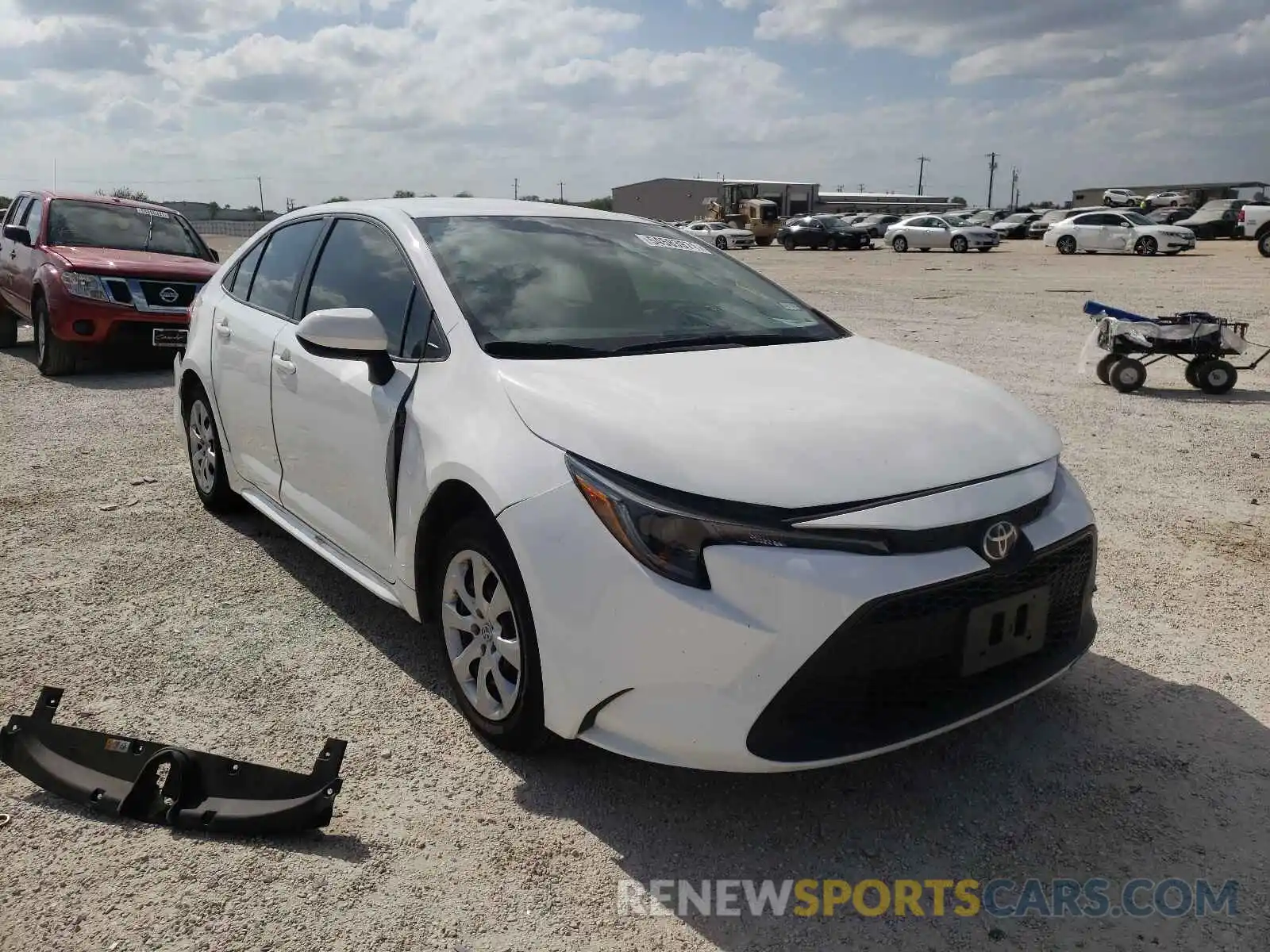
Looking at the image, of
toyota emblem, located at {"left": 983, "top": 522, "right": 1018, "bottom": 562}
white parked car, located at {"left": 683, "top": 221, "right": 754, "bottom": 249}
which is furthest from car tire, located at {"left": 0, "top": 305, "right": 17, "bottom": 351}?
white parked car, located at {"left": 683, "top": 221, "right": 754, "bottom": 249}

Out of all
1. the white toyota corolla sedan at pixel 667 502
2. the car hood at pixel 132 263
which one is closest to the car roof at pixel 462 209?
the white toyota corolla sedan at pixel 667 502

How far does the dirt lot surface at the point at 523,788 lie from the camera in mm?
2328

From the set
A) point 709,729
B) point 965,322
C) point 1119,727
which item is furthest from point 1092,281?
point 709,729

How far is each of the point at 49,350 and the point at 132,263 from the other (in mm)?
1134

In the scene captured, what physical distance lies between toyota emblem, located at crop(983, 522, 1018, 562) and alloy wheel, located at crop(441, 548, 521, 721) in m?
1.23

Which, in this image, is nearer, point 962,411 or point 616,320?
point 962,411

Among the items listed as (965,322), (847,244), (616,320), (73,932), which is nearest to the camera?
(73,932)

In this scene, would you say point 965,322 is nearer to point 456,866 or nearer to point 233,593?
point 233,593

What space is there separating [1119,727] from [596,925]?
181 cm

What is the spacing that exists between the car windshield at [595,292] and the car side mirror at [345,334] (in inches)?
11.4

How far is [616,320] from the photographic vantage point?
3.40 m

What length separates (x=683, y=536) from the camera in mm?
2375

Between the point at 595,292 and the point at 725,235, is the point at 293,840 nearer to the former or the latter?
the point at 595,292

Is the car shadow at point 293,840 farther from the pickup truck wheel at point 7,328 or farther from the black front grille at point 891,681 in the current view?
the pickup truck wheel at point 7,328
